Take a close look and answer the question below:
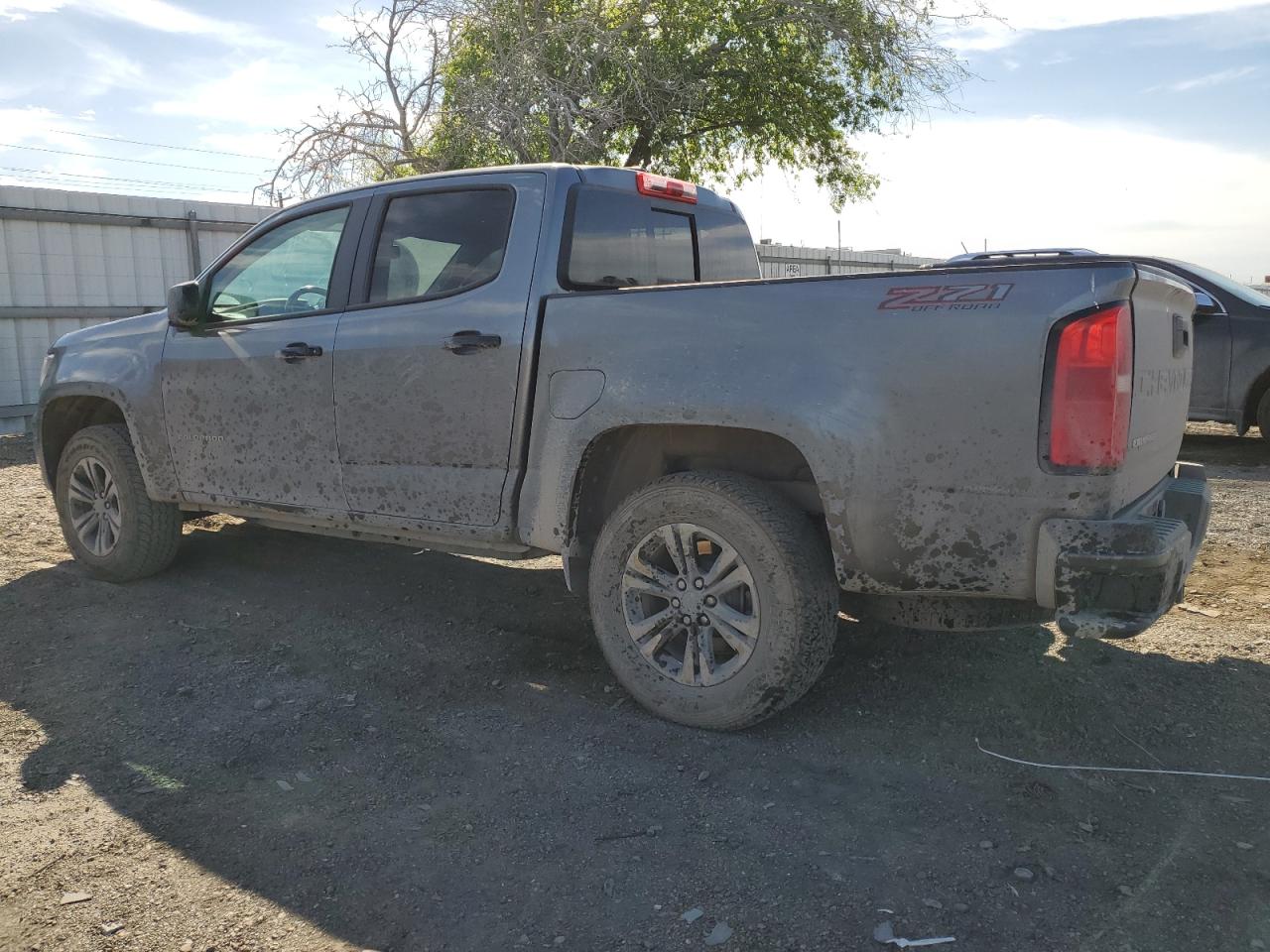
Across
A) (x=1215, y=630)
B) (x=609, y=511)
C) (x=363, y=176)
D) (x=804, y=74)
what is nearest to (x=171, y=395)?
(x=609, y=511)

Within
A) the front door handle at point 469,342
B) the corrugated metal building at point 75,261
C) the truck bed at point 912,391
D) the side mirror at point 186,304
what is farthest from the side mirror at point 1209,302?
the corrugated metal building at point 75,261

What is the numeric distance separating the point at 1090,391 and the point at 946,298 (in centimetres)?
48

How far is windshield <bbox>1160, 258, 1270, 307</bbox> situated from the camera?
8500mm

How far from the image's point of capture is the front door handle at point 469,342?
3.93 m

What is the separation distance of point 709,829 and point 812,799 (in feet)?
1.20

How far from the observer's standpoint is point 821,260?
23.6 metres

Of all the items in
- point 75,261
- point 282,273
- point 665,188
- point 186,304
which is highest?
point 75,261

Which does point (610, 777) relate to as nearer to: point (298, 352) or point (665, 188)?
point (298, 352)

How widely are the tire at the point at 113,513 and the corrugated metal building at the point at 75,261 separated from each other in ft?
26.4

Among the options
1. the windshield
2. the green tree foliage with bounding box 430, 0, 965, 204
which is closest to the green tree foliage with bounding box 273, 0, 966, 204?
the green tree foliage with bounding box 430, 0, 965, 204

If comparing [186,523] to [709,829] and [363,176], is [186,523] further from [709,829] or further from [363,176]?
[363,176]

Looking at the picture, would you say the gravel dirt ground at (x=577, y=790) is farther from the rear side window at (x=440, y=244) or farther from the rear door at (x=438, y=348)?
the rear side window at (x=440, y=244)

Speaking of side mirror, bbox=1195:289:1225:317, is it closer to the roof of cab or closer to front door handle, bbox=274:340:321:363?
the roof of cab

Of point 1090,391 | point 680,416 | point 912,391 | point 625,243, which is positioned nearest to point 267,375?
point 625,243
